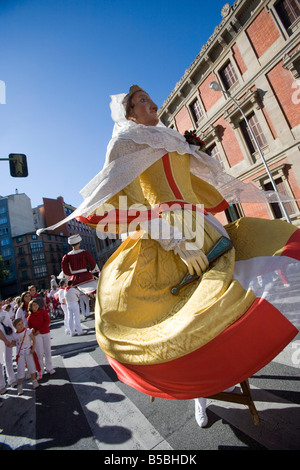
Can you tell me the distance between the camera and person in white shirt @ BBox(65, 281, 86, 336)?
6113 mm

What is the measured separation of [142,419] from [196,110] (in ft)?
56.4

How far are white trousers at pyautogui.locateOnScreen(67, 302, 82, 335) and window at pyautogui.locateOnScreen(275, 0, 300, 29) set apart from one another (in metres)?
14.7

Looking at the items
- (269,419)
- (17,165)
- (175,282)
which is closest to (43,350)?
(269,419)

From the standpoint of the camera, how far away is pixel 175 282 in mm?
1302

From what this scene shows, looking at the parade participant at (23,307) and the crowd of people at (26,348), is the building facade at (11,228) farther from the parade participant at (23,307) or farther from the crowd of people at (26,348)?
the crowd of people at (26,348)

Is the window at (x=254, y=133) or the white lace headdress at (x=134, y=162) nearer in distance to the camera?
the white lace headdress at (x=134, y=162)

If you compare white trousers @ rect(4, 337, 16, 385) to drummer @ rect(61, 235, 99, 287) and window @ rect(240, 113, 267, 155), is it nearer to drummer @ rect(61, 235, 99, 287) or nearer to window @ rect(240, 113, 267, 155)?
drummer @ rect(61, 235, 99, 287)

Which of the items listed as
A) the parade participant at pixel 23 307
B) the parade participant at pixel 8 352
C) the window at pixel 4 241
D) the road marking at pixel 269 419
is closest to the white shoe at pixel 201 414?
the road marking at pixel 269 419

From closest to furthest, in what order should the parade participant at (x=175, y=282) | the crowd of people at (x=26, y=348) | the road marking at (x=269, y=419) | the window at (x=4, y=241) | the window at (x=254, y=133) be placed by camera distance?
the parade participant at (x=175, y=282) → the road marking at (x=269, y=419) → the crowd of people at (x=26, y=348) → the window at (x=254, y=133) → the window at (x=4, y=241)

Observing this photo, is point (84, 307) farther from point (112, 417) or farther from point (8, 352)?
point (112, 417)

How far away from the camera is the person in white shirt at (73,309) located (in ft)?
20.1

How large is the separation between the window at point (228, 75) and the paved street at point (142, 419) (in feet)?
48.8
